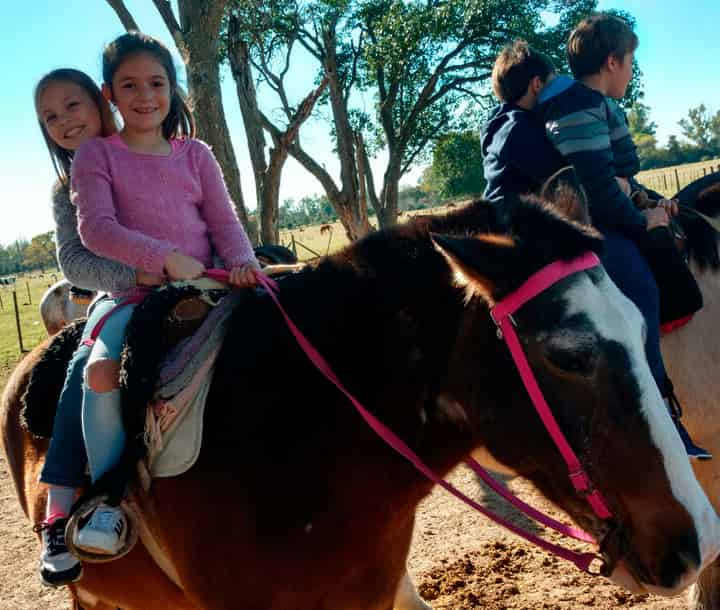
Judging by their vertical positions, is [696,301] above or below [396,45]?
below

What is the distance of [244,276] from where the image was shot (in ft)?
7.64

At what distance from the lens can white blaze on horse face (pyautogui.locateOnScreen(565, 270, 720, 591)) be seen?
5.32 feet

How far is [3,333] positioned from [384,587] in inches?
1023

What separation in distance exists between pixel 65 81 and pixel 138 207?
2.94 ft

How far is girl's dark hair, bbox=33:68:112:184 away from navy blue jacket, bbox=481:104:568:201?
1.93 meters

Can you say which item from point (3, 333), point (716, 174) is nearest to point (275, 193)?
point (716, 174)

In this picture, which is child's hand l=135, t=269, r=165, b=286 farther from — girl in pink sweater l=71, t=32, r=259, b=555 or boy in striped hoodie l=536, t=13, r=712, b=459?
boy in striped hoodie l=536, t=13, r=712, b=459

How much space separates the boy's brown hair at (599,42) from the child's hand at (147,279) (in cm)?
261

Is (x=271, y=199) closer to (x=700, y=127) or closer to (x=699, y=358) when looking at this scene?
(x=699, y=358)

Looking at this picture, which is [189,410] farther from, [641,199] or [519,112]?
[641,199]

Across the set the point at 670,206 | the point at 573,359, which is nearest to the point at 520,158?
the point at 670,206

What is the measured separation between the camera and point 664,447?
64.0 inches

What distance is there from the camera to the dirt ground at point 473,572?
3.79 metres

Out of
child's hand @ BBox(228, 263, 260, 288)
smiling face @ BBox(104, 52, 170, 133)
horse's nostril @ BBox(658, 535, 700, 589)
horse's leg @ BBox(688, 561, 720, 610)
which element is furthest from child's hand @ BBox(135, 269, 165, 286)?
horse's leg @ BBox(688, 561, 720, 610)
